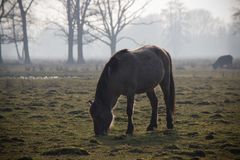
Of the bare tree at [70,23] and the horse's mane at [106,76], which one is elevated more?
the bare tree at [70,23]

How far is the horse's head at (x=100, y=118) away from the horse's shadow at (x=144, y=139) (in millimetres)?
257

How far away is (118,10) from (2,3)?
15417 millimetres

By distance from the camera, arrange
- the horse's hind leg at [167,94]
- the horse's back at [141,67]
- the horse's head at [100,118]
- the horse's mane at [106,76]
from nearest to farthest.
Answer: the horse's head at [100,118], the horse's mane at [106,76], the horse's back at [141,67], the horse's hind leg at [167,94]

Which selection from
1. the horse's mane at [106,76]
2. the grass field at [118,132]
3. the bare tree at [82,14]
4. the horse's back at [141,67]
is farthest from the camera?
the bare tree at [82,14]

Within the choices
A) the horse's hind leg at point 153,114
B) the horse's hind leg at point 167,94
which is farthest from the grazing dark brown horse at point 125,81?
the horse's hind leg at point 167,94

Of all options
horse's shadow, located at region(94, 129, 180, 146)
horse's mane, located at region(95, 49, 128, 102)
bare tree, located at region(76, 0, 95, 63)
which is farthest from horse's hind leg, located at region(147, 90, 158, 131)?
bare tree, located at region(76, 0, 95, 63)

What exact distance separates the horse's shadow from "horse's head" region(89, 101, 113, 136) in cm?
26

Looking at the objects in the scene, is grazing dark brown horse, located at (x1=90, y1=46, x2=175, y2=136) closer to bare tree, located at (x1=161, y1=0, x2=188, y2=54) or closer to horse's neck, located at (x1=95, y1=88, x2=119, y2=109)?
horse's neck, located at (x1=95, y1=88, x2=119, y2=109)

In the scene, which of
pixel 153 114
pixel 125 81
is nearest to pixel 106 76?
pixel 125 81

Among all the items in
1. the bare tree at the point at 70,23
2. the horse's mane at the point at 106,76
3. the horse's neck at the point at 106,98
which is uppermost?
the bare tree at the point at 70,23

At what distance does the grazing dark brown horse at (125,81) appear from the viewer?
1038cm

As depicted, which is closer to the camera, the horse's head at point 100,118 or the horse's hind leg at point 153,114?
the horse's head at point 100,118

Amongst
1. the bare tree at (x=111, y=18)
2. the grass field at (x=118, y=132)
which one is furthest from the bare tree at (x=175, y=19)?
the grass field at (x=118, y=132)

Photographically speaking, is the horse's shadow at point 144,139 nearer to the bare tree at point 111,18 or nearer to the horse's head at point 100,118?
the horse's head at point 100,118
